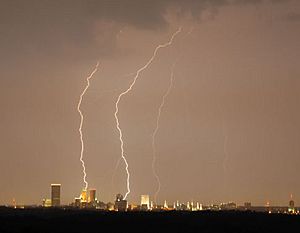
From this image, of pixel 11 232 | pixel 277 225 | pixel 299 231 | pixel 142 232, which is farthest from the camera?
pixel 277 225

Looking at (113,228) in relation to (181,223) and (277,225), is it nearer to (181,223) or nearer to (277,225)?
(181,223)

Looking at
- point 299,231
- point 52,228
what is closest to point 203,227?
point 299,231

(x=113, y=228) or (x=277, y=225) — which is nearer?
(x=113, y=228)

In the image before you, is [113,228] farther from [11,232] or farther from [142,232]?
[11,232]

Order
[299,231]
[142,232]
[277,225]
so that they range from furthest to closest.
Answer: [277,225]
[299,231]
[142,232]

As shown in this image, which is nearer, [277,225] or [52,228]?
[52,228]

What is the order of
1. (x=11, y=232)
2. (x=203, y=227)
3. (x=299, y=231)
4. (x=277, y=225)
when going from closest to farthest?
1. (x=11, y=232)
2. (x=299, y=231)
3. (x=203, y=227)
4. (x=277, y=225)

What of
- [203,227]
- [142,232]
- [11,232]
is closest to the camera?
[11,232]

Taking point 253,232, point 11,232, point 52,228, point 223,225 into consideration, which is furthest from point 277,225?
point 11,232
